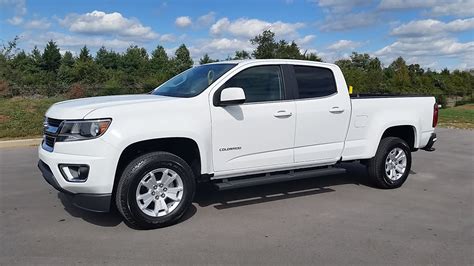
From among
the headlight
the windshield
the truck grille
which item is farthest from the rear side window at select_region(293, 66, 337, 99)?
the truck grille

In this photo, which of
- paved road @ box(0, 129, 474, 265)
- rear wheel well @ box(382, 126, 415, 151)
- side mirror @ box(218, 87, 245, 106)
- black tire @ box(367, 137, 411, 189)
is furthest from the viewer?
rear wheel well @ box(382, 126, 415, 151)

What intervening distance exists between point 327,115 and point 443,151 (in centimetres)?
586

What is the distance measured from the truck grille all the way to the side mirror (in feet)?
5.82

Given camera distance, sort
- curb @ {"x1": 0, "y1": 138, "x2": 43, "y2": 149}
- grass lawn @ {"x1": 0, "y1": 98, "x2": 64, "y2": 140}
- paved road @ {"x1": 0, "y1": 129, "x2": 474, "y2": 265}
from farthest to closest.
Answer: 1. grass lawn @ {"x1": 0, "y1": 98, "x2": 64, "y2": 140}
2. curb @ {"x1": 0, "y1": 138, "x2": 43, "y2": 149}
3. paved road @ {"x1": 0, "y1": 129, "x2": 474, "y2": 265}

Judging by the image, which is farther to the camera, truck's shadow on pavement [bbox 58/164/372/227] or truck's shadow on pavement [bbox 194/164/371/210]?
truck's shadow on pavement [bbox 194/164/371/210]

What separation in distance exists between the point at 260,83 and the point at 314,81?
0.90 meters

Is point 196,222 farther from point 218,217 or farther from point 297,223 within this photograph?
point 297,223

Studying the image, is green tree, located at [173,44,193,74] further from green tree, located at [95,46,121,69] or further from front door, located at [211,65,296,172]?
front door, located at [211,65,296,172]

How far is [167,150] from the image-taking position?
5.22 metres

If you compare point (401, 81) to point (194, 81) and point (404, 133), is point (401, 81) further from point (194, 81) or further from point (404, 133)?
point (194, 81)

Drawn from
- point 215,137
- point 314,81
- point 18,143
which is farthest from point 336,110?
point 18,143

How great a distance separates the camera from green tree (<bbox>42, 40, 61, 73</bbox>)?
45.6 meters

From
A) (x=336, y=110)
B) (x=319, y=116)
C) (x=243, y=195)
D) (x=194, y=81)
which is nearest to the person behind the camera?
(x=194, y=81)

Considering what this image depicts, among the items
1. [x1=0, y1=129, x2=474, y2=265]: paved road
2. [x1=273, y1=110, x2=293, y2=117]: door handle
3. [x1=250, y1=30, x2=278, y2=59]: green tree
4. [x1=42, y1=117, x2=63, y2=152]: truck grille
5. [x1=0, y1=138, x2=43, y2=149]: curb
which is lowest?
[x1=0, y1=129, x2=474, y2=265]: paved road
